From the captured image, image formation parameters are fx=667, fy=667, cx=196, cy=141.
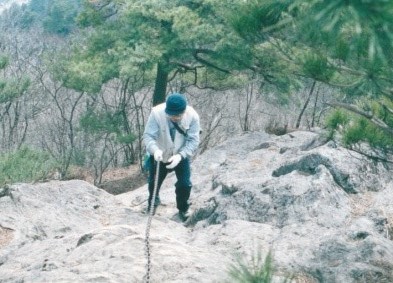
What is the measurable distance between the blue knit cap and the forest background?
102 cm

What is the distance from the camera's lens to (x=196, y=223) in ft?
25.3

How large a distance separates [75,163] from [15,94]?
11.0ft

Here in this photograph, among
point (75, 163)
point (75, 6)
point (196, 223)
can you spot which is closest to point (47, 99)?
point (75, 163)

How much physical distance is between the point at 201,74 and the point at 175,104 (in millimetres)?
10322

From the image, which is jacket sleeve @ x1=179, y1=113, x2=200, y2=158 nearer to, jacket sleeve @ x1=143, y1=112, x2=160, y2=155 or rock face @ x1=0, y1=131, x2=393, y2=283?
jacket sleeve @ x1=143, y1=112, x2=160, y2=155

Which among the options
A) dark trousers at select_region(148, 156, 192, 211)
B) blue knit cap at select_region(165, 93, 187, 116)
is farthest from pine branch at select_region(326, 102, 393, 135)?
dark trousers at select_region(148, 156, 192, 211)

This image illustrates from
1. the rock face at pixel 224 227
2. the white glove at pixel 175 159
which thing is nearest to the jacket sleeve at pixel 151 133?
the white glove at pixel 175 159

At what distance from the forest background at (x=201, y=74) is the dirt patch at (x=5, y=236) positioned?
10.8 ft

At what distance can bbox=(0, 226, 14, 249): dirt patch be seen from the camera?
7.15m

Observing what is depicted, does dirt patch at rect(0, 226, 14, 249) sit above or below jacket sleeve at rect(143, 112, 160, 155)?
below

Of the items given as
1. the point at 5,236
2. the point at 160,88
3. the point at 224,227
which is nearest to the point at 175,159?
the point at 224,227

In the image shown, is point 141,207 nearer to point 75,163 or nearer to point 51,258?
point 51,258

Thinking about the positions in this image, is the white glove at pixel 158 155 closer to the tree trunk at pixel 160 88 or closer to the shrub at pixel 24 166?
the shrub at pixel 24 166

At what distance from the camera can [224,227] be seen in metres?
6.30
